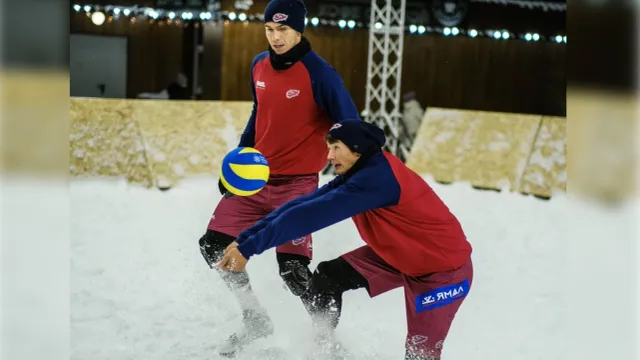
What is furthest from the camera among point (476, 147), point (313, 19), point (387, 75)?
point (313, 19)

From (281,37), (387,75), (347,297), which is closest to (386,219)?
(281,37)

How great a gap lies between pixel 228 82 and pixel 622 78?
10242mm

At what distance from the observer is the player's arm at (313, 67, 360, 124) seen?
2.92 metres

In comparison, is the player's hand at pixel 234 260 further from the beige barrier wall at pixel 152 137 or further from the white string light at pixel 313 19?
the white string light at pixel 313 19

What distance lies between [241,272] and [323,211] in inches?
36.4

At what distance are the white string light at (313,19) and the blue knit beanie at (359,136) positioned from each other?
8928 mm

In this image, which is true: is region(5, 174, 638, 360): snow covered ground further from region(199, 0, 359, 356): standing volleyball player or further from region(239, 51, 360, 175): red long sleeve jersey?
region(239, 51, 360, 175): red long sleeve jersey

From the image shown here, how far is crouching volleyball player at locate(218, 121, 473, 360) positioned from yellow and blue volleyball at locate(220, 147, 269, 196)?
0.52m

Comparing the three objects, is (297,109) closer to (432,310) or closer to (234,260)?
(234,260)

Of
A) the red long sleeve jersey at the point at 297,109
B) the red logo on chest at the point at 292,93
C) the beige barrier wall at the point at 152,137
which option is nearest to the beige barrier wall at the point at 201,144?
the beige barrier wall at the point at 152,137

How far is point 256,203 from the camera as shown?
312cm

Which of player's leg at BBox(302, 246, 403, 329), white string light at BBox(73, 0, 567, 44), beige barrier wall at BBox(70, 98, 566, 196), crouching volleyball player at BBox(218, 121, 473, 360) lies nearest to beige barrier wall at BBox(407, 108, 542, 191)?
beige barrier wall at BBox(70, 98, 566, 196)

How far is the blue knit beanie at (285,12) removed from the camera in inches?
112

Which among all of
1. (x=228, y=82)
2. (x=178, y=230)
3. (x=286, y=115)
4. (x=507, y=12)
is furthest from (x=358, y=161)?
(x=507, y=12)
